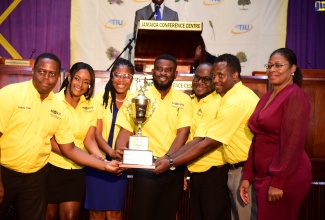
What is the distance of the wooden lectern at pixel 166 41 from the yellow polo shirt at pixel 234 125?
1.29 m

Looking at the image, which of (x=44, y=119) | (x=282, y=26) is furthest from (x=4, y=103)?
(x=282, y=26)

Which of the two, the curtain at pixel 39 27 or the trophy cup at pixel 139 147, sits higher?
the curtain at pixel 39 27

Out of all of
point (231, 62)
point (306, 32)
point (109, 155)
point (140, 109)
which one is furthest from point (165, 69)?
point (306, 32)

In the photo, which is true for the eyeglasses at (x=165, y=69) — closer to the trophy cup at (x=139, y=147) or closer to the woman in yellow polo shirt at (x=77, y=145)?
the trophy cup at (x=139, y=147)

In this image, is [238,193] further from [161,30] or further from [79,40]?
[79,40]

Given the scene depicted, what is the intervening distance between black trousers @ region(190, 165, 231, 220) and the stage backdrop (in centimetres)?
413

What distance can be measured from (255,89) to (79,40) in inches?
157

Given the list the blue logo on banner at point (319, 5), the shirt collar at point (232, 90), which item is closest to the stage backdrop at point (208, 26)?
the blue logo on banner at point (319, 5)

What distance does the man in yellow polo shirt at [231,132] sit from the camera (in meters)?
3.18

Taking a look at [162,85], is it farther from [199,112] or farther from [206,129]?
[206,129]

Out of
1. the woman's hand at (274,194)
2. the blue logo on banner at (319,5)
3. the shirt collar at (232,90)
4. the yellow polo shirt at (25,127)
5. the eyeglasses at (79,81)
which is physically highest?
the blue logo on banner at (319,5)

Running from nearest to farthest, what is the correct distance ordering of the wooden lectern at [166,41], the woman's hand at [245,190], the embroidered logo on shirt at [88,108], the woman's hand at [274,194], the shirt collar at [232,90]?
the woman's hand at [274,194] < the woman's hand at [245,190] < the shirt collar at [232,90] < the embroidered logo on shirt at [88,108] < the wooden lectern at [166,41]

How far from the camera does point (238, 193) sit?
317cm

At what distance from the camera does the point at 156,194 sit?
3.38 meters
